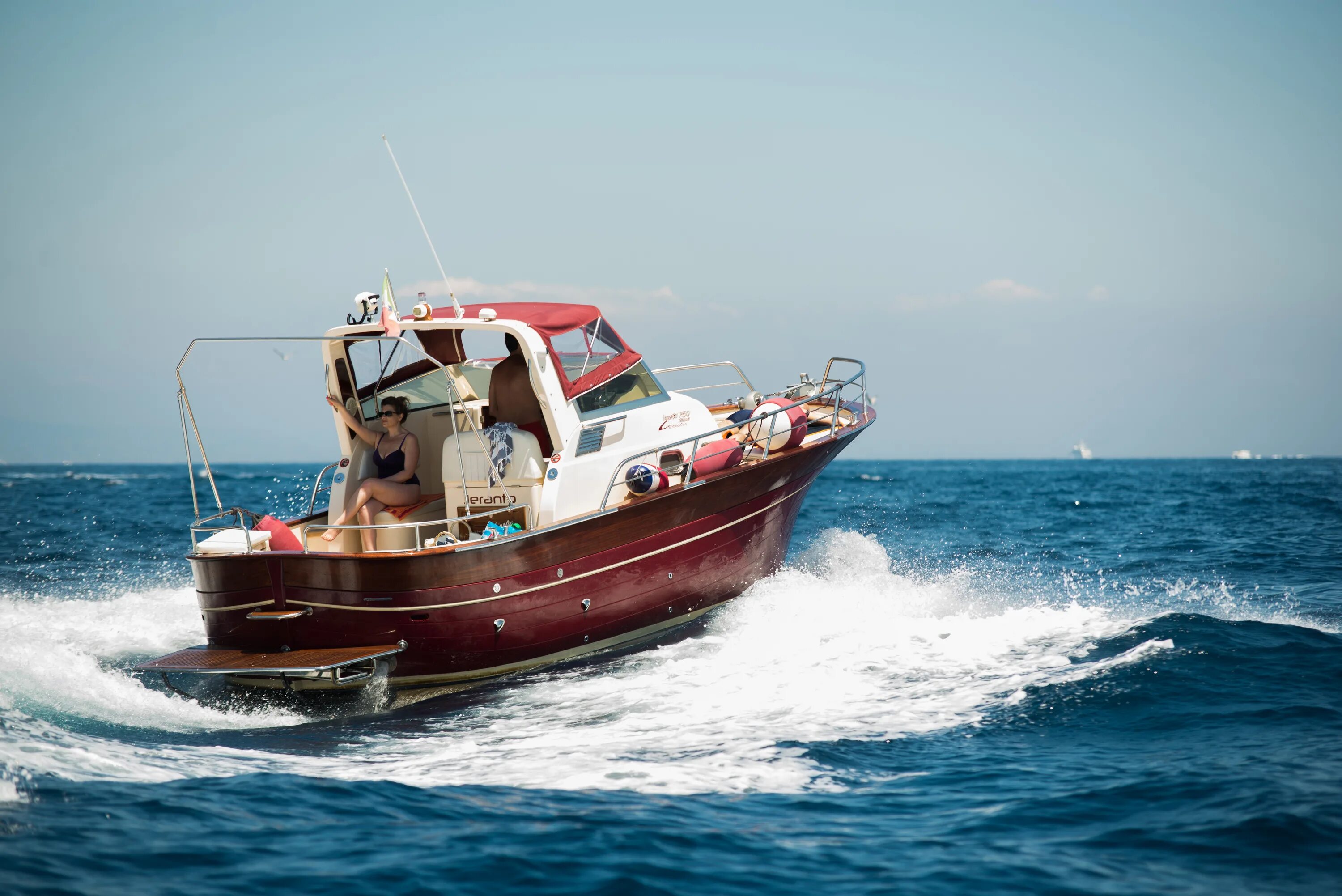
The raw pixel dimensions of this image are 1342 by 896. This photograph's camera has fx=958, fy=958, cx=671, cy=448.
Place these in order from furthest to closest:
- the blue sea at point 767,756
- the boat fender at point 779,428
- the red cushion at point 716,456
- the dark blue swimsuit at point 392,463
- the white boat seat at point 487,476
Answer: the boat fender at point 779,428, the red cushion at point 716,456, the dark blue swimsuit at point 392,463, the white boat seat at point 487,476, the blue sea at point 767,756

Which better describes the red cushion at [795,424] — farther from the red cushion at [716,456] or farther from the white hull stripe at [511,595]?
the white hull stripe at [511,595]

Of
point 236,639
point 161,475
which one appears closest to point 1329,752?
point 236,639

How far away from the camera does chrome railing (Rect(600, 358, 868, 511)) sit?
8.04 m

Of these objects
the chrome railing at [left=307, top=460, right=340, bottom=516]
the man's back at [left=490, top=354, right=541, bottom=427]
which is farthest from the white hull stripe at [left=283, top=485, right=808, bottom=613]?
the chrome railing at [left=307, top=460, right=340, bottom=516]

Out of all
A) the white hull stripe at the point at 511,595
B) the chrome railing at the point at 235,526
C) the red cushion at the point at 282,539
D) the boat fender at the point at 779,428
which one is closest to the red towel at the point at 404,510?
the red cushion at the point at 282,539

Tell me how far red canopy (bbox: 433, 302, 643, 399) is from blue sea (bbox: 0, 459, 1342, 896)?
7.93 ft

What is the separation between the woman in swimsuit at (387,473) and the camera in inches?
313

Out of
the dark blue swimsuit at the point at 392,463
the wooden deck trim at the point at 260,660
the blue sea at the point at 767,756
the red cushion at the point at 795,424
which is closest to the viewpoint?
the blue sea at the point at 767,756

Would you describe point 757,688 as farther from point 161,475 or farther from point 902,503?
point 161,475

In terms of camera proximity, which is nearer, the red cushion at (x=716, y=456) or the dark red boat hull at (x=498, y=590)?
the dark red boat hull at (x=498, y=590)

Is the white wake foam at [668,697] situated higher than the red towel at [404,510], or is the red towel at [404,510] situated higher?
the red towel at [404,510]

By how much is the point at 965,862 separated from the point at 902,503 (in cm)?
2094

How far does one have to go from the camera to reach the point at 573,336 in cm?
835

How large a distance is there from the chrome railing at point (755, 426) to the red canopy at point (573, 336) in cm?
75
